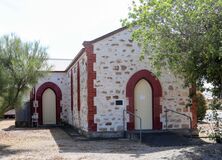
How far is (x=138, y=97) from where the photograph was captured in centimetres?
1641

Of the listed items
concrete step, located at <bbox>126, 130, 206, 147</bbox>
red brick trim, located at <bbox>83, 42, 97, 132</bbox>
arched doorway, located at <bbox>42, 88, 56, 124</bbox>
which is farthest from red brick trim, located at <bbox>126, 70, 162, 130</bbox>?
arched doorway, located at <bbox>42, 88, 56, 124</bbox>

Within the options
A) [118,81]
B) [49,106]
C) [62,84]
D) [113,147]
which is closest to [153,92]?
[118,81]

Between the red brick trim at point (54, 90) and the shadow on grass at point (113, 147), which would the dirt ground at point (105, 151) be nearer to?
the shadow on grass at point (113, 147)

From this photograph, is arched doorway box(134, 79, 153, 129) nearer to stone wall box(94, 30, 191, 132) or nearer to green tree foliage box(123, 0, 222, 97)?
stone wall box(94, 30, 191, 132)

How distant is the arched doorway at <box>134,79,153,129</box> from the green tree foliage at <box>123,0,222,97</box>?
385 cm

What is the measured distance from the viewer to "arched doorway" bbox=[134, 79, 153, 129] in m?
16.3

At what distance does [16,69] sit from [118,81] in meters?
4.45

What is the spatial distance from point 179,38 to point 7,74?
7435mm

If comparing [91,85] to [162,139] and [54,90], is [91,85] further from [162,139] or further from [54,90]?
[54,90]

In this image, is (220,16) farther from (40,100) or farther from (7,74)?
(40,100)

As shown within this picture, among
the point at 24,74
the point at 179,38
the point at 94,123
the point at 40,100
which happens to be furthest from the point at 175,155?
the point at 40,100

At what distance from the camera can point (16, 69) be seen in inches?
593

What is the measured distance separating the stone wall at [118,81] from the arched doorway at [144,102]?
57 centimetres

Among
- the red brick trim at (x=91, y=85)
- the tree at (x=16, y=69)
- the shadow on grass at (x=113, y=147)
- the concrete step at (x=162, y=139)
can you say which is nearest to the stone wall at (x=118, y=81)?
the red brick trim at (x=91, y=85)
